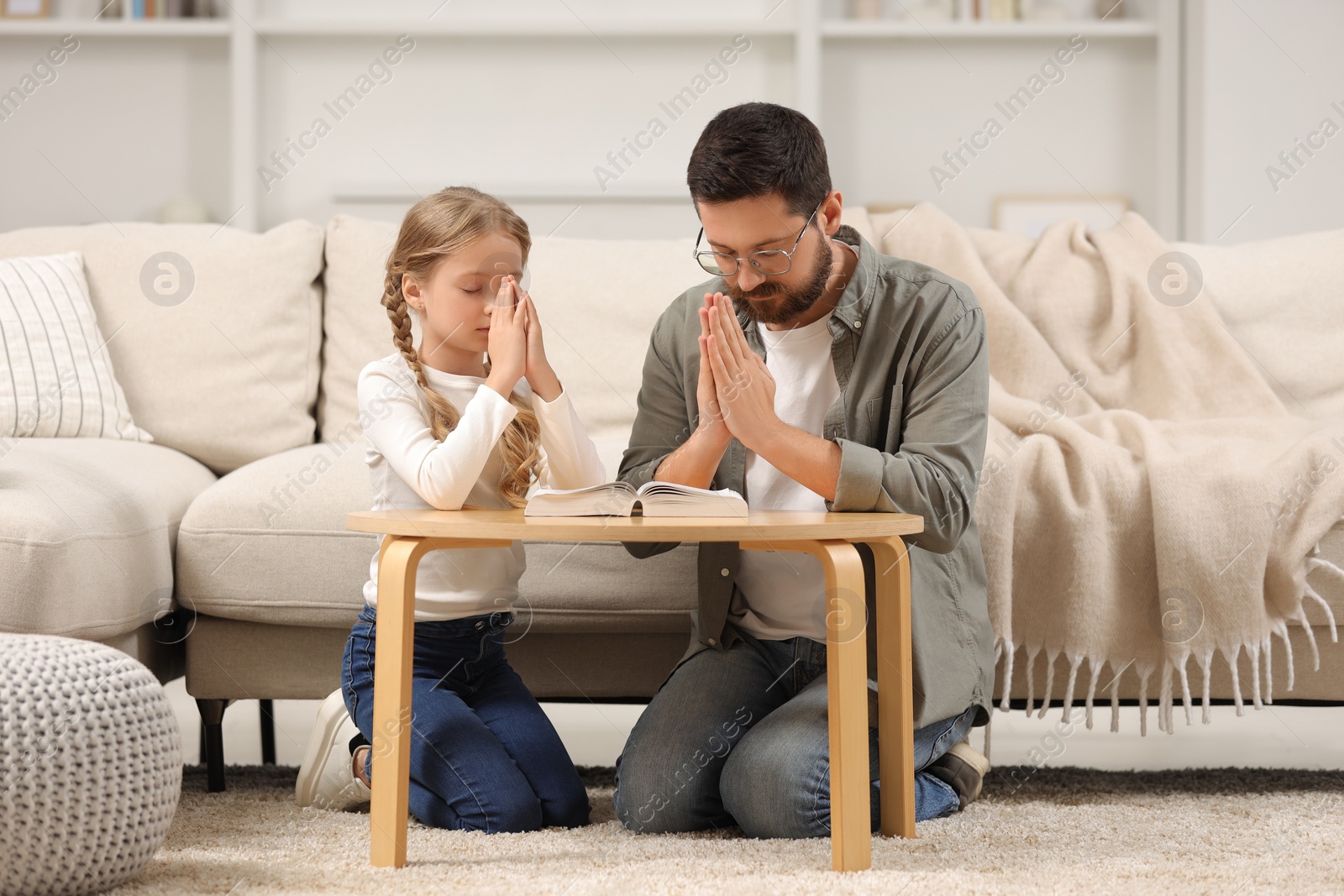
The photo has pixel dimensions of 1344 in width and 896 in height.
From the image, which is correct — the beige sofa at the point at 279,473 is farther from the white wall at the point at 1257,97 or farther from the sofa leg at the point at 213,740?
the white wall at the point at 1257,97

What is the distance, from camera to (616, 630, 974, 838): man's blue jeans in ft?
4.12

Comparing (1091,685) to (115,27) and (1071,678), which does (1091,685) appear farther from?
(115,27)

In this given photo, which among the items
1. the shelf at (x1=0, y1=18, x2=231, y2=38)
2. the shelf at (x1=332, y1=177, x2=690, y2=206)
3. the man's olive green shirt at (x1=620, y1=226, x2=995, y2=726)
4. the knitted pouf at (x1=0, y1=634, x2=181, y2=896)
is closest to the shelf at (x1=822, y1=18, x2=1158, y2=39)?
the shelf at (x1=332, y1=177, x2=690, y2=206)

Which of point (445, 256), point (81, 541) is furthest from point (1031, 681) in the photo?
point (81, 541)

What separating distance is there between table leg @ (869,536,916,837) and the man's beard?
1.01 ft

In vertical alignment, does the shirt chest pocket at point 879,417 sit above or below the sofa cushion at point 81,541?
above

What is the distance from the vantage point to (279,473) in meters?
1.65

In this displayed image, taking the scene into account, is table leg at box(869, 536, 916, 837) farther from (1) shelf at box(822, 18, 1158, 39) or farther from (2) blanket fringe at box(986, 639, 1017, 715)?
(1) shelf at box(822, 18, 1158, 39)

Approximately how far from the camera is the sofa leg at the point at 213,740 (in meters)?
1.52

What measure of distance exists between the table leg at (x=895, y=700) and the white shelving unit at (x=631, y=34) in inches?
101

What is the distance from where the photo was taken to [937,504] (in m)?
1.25

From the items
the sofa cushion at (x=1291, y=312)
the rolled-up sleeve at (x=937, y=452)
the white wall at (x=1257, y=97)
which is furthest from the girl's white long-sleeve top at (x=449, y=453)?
the white wall at (x=1257, y=97)

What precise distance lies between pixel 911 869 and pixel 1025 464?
0.67 meters

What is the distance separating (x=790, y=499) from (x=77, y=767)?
2.67 ft
